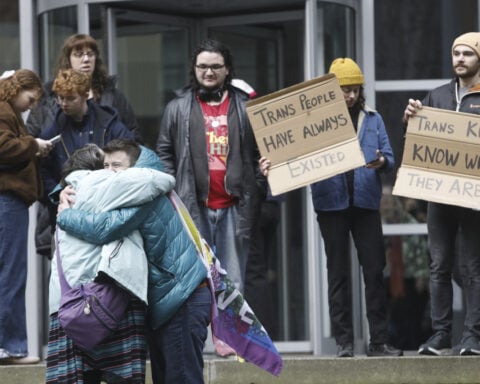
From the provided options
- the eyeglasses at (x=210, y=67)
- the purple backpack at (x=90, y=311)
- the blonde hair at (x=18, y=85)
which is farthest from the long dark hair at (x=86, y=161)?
the eyeglasses at (x=210, y=67)

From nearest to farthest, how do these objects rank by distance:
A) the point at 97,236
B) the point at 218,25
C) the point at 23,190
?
the point at 97,236 → the point at 23,190 → the point at 218,25

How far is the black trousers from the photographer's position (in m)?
9.78

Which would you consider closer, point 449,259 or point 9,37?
point 449,259

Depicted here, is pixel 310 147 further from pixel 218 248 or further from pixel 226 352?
pixel 226 352

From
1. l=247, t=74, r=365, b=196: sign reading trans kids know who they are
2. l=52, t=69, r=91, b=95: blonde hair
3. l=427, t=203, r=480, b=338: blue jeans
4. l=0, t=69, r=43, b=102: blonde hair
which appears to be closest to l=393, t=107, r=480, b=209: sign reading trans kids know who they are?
l=427, t=203, r=480, b=338: blue jeans

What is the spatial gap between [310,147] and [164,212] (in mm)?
2109

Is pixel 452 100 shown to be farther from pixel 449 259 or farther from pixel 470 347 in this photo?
pixel 470 347

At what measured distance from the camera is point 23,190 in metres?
9.42

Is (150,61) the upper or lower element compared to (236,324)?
upper

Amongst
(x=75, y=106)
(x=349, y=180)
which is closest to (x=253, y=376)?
(x=349, y=180)

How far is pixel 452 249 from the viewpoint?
386 inches

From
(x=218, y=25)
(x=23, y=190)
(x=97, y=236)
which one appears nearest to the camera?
(x=97, y=236)

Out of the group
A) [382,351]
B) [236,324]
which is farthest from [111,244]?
[382,351]

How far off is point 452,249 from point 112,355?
3091mm
